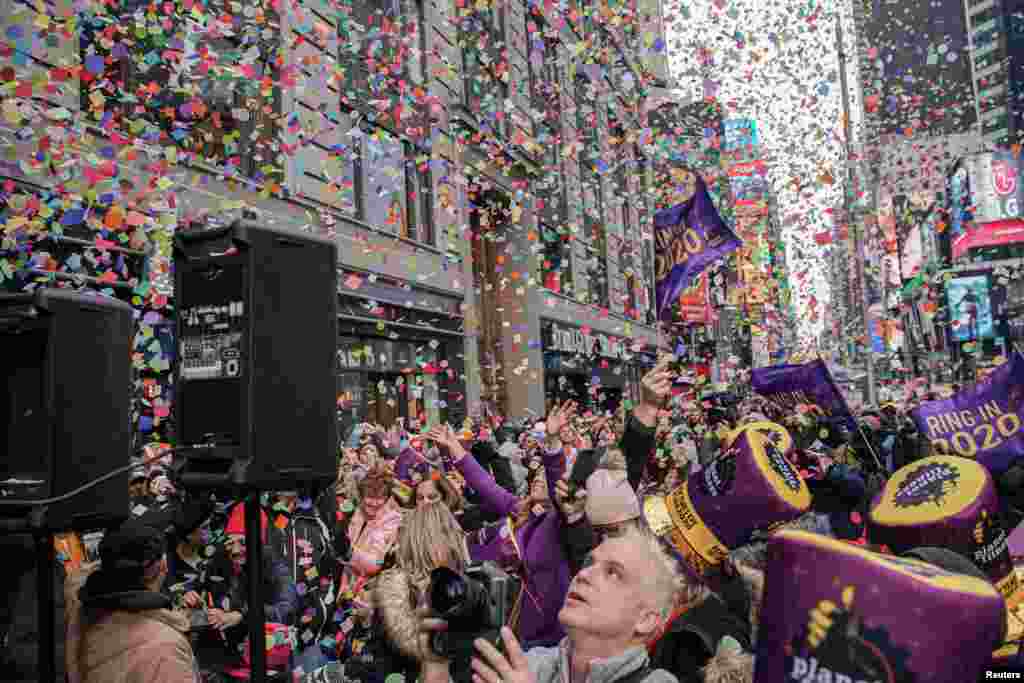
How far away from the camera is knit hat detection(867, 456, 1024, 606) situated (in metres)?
3.37

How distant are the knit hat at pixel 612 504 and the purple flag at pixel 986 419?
3.72m

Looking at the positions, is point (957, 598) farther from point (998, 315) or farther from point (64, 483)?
point (998, 315)

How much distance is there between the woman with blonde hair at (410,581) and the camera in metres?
3.19

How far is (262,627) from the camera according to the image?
289cm

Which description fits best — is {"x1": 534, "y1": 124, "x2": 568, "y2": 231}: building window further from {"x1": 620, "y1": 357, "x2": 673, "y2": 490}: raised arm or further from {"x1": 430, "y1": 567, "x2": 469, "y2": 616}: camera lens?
{"x1": 430, "y1": 567, "x2": 469, "y2": 616}: camera lens

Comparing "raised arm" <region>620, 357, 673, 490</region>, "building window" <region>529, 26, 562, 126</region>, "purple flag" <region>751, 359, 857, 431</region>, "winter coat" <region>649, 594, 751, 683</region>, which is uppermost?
"building window" <region>529, 26, 562, 126</region>

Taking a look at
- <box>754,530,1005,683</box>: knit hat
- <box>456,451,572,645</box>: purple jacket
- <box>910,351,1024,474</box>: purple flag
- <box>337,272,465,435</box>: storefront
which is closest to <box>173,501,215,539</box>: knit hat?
<box>456,451,572,645</box>: purple jacket

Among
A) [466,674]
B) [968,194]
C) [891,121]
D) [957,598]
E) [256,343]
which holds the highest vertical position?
[891,121]

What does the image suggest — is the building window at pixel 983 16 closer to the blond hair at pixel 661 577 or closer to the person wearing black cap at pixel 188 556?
the person wearing black cap at pixel 188 556

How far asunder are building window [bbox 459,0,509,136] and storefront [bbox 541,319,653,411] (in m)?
5.12

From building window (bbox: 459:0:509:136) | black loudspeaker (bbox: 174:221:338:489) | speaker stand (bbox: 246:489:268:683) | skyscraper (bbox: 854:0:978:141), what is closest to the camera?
speaker stand (bbox: 246:489:268:683)

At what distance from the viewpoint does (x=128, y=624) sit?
3.14 m

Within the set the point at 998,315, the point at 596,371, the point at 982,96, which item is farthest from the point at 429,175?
the point at 982,96

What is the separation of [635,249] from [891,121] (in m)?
132
